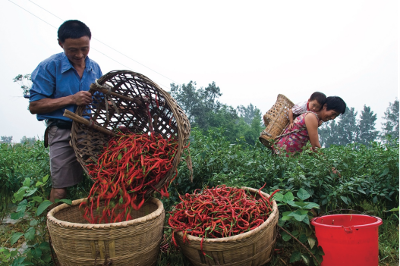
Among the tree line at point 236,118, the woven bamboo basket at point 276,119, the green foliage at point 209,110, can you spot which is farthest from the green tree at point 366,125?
the woven bamboo basket at point 276,119

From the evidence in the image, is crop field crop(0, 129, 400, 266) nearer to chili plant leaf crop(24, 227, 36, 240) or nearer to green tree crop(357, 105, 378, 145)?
chili plant leaf crop(24, 227, 36, 240)

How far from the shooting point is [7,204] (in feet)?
13.8

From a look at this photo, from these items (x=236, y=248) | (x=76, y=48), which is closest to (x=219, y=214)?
(x=236, y=248)

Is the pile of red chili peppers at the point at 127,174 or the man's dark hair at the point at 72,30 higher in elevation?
the man's dark hair at the point at 72,30

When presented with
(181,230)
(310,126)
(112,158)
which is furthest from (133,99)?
(310,126)

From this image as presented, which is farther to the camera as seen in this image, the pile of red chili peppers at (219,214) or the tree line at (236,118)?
the tree line at (236,118)

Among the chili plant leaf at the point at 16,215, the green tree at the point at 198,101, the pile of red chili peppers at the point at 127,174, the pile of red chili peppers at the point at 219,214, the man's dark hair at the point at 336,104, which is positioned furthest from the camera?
the green tree at the point at 198,101

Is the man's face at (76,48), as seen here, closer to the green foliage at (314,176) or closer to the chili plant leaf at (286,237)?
the green foliage at (314,176)

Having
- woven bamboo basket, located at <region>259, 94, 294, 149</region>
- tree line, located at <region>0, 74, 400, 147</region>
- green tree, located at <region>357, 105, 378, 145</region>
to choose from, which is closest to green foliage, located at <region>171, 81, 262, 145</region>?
tree line, located at <region>0, 74, 400, 147</region>

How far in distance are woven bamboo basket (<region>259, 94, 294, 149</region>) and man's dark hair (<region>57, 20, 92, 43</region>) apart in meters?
2.86

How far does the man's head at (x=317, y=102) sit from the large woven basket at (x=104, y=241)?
2.78 metres

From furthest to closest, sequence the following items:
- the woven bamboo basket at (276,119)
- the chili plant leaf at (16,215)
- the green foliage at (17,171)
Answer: the woven bamboo basket at (276,119), the green foliage at (17,171), the chili plant leaf at (16,215)

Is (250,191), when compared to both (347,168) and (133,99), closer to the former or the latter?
(347,168)

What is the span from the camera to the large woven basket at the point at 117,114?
275 cm
